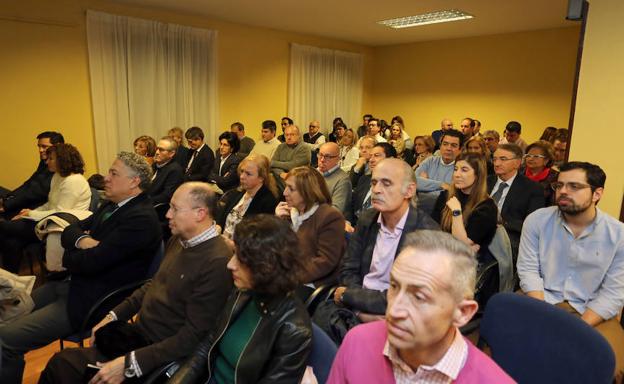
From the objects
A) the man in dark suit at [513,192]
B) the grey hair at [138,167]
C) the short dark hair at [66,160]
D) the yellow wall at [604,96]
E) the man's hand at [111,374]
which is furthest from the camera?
the short dark hair at [66,160]

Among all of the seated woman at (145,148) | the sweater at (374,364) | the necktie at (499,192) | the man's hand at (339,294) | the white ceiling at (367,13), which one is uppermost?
the white ceiling at (367,13)

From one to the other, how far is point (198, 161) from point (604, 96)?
4.28m

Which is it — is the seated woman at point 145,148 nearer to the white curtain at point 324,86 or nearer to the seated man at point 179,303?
the white curtain at point 324,86

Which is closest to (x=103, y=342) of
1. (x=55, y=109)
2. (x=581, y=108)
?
(x=581, y=108)

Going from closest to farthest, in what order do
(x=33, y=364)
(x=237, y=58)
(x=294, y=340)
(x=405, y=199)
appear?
(x=294, y=340) → (x=405, y=199) → (x=33, y=364) → (x=237, y=58)

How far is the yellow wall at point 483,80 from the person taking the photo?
7117 mm

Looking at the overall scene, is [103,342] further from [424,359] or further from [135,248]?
[424,359]

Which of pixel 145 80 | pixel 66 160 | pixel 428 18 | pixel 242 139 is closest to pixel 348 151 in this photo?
pixel 242 139

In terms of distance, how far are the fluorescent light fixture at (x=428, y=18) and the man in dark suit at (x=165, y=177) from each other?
A: 4.13 m

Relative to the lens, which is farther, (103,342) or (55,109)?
(55,109)

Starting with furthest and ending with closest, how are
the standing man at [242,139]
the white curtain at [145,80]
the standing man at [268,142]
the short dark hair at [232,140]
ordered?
the standing man at [242,139] → the standing man at [268,142] → the white curtain at [145,80] → the short dark hair at [232,140]

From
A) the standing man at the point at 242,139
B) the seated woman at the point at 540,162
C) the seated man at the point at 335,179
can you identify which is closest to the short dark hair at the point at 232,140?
the standing man at the point at 242,139

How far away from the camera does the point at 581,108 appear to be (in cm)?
273

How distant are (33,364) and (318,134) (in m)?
6.08
